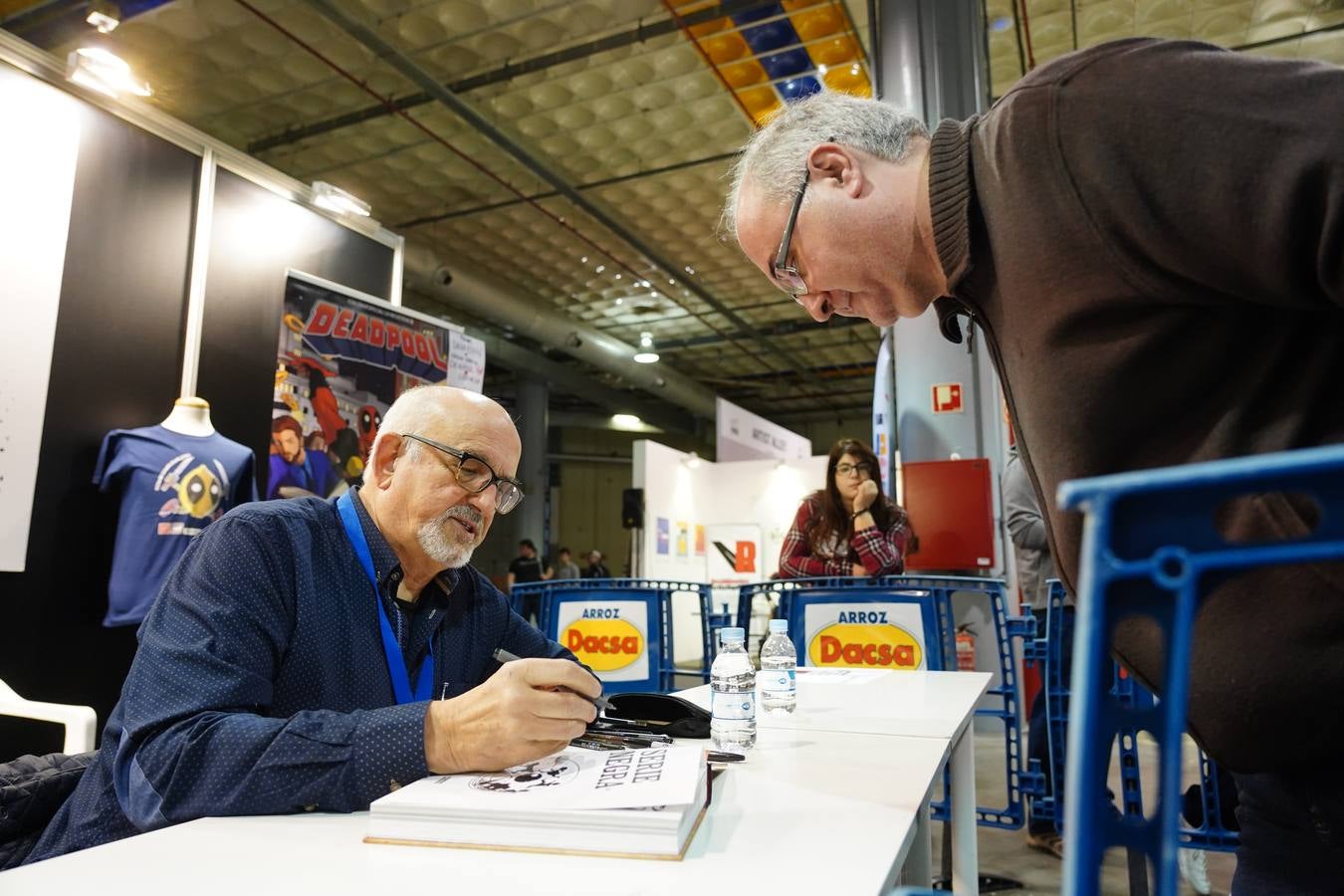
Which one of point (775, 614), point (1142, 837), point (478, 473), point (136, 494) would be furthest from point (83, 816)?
point (136, 494)

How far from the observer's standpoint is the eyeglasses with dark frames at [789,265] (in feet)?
3.84

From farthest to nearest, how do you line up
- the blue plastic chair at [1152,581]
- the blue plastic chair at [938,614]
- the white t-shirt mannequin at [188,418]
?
the white t-shirt mannequin at [188,418], the blue plastic chair at [938,614], the blue plastic chair at [1152,581]

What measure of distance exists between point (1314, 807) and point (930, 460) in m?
4.70

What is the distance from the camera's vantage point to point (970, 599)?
5.41m

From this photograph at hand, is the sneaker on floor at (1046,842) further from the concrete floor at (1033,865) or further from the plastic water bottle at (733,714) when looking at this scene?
the plastic water bottle at (733,714)

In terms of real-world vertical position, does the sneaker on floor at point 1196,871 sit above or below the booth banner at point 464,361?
below

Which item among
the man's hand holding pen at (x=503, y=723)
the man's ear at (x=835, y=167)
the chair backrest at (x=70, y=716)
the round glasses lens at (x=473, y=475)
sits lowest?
the chair backrest at (x=70, y=716)

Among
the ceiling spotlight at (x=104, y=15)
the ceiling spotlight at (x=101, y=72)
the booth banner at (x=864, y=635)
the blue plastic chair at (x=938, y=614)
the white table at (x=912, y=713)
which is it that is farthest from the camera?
the ceiling spotlight at (x=104, y=15)

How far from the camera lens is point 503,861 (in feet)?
2.75

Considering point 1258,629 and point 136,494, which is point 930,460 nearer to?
point 136,494

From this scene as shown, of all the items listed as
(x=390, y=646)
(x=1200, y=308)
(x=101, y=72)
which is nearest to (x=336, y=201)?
(x=101, y=72)

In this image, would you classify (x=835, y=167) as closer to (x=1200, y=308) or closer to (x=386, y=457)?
(x=1200, y=308)

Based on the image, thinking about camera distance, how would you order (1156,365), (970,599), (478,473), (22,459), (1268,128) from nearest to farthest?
1. (1268,128)
2. (1156,365)
3. (478,473)
4. (22,459)
5. (970,599)

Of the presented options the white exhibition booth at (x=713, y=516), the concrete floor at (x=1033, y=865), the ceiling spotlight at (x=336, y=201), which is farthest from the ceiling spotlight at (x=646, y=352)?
the concrete floor at (x=1033, y=865)
